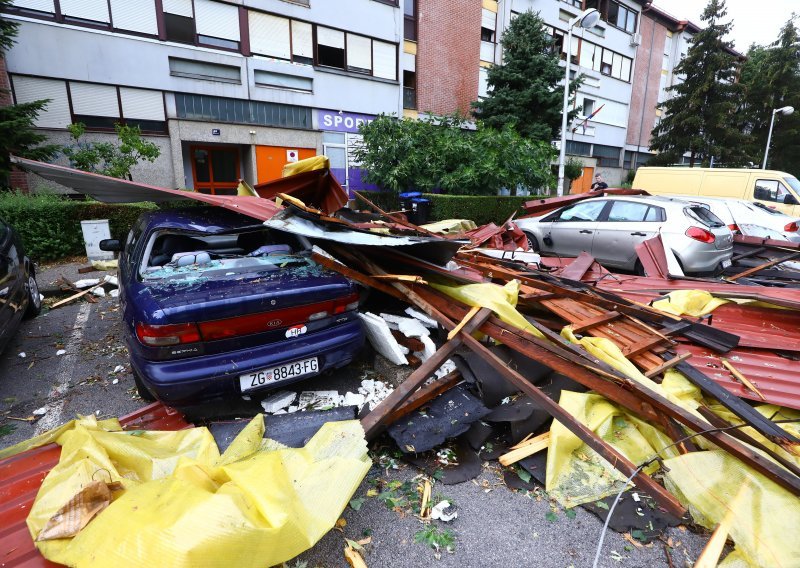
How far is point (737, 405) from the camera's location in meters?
A: 2.73

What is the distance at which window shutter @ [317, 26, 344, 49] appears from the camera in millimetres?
15945

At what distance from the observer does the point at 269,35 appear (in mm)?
14906

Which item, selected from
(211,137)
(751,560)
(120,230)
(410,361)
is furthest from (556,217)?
(211,137)

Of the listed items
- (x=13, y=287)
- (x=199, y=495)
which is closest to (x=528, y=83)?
(x=13, y=287)

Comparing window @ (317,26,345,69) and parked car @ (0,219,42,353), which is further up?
window @ (317,26,345,69)

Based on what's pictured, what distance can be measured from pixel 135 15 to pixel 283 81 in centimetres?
472

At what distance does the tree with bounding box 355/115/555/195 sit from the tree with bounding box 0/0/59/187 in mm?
9024

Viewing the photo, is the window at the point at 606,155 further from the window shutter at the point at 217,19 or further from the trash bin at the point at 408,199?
the window shutter at the point at 217,19

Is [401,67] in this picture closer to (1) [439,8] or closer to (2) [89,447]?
(1) [439,8]

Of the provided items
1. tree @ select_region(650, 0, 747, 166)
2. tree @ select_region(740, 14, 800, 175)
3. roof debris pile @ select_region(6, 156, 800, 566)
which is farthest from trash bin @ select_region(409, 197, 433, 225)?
tree @ select_region(740, 14, 800, 175)

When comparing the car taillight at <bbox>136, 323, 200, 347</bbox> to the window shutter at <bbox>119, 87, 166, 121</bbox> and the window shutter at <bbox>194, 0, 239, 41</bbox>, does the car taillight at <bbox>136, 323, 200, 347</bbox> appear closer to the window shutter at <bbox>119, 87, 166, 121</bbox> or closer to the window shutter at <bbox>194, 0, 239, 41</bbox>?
the window shutter at <bbox>119, 87, 166, 121</bbox>

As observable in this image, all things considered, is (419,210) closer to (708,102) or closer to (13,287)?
(13,287)

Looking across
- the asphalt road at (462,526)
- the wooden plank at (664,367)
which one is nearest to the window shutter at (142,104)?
the asphalt road at (462,526)

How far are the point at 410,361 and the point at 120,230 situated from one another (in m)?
8.46
